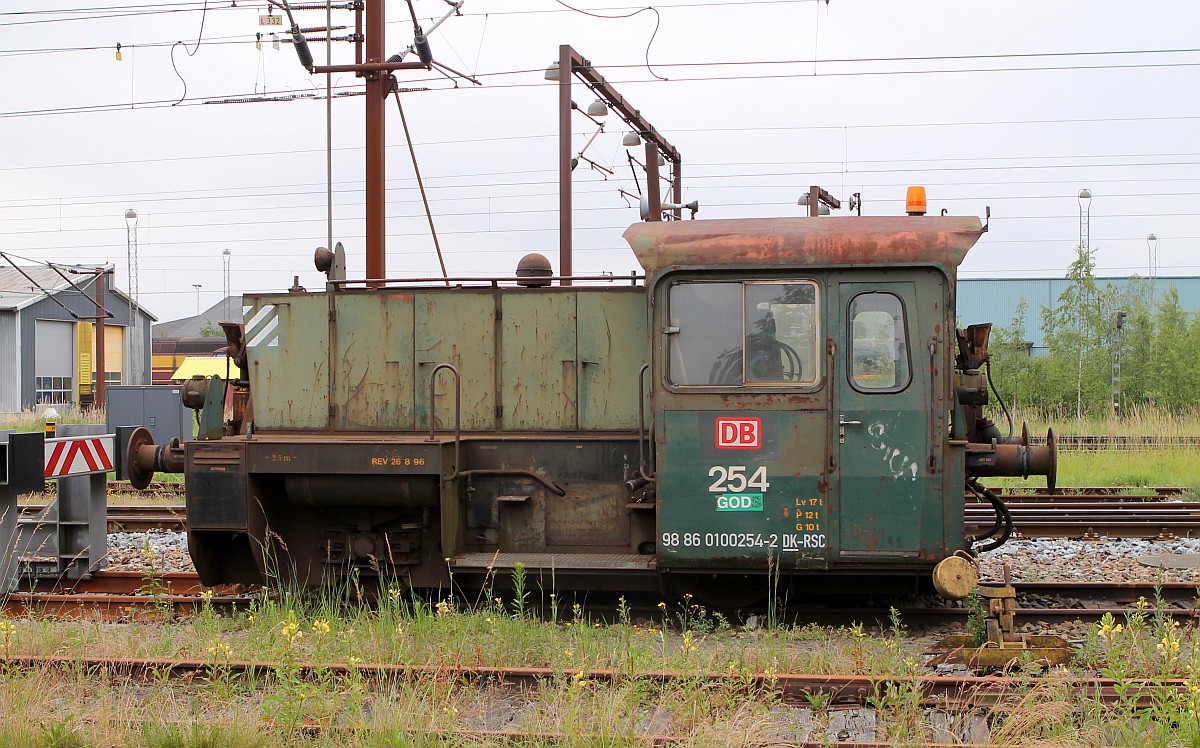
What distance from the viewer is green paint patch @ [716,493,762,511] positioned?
265 inches

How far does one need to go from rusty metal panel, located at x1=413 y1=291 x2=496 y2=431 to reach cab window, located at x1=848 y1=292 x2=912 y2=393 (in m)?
2.88

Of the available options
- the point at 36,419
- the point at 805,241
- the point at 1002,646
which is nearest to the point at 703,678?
the point at 1002,646

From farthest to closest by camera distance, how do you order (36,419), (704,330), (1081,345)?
(36,419) < (1081,345) < (704,330)

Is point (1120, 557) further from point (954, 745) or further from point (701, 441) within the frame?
point (954, 745)

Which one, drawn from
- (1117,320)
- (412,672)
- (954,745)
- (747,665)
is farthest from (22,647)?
(1117,320)

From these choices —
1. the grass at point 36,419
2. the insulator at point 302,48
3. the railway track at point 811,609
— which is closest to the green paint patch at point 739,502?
the railway track at point 811,609

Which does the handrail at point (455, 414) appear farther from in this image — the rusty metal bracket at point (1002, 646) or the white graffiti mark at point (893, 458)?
the rusty metal bracket at point (1002, 646)

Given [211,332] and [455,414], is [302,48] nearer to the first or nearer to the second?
[455,414]

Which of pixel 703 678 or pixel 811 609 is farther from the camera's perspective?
pixel 811 609

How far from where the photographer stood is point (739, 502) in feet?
22.2

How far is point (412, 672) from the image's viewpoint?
554 centimetres

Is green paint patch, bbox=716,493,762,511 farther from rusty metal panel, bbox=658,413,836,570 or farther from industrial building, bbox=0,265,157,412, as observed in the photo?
industrial building, bbox=0,265,157,412

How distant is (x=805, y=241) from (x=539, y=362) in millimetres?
2348

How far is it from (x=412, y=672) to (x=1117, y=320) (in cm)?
2374
